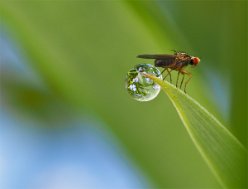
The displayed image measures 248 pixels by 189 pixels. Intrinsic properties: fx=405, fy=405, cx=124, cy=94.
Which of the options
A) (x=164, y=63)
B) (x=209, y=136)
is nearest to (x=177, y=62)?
(x=164, y=63)

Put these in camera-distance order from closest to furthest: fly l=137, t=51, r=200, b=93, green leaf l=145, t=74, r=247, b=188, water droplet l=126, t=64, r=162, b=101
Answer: green leaf l=145, t=74, r=247, b=188
water droplet l=126, t=64, r=162, b=101
fly l=137, t=51, r=200, b=93

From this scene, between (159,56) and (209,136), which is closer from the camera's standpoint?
(209,136)

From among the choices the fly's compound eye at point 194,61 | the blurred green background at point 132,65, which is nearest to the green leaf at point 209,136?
the blurred green background at point 132,65

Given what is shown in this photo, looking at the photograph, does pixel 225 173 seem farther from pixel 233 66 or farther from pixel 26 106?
pixel 26 106

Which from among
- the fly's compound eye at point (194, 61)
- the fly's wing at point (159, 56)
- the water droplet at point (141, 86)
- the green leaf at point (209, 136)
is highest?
the fly's compound eye at point (194, 61)

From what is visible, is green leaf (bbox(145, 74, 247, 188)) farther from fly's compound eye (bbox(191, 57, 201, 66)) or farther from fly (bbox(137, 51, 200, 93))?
fly's compound eye (bbox(191, 57, 201, 66))

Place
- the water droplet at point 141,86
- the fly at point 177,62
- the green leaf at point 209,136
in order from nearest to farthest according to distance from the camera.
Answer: the green leaf at point 209,136, the water droplet at point 141,86, the fly at point 177,62

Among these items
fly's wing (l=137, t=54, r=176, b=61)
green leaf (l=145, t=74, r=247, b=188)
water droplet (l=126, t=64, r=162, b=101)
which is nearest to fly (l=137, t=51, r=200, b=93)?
fly's wing (l=137, t=54, r=176, b=61)

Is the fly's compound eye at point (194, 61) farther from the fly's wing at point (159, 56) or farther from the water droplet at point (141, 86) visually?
the water droplet at point (141, 86)

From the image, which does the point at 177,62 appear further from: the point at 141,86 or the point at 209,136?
the point at 209,136
